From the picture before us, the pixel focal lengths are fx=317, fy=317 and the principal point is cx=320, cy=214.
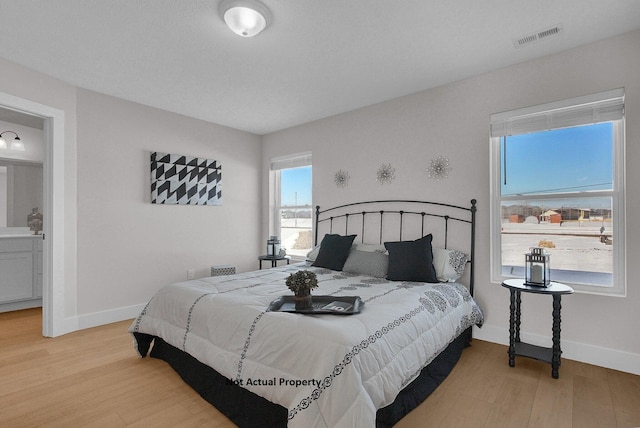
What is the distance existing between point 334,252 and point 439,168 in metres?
1.39

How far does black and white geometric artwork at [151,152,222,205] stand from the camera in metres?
3.86

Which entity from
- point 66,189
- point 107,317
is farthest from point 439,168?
point 107,317

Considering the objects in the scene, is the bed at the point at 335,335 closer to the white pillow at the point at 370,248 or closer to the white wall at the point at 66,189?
the white pillow at the point at 370,248

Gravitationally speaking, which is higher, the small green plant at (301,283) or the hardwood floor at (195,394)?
the small green plant at (301,283)

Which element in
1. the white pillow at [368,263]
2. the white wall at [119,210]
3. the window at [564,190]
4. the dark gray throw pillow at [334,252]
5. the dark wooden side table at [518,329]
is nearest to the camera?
the dark wooden side table at [518,329]

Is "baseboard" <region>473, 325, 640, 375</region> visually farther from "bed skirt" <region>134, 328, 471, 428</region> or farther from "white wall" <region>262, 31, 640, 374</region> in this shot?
A: "bed skirt" <region>134, 328, 471, 428</region>

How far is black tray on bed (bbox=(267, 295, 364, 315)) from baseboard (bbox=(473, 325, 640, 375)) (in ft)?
5.73

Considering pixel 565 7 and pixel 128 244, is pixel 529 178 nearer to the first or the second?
pixel 565 7

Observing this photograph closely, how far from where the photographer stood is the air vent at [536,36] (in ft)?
7.52

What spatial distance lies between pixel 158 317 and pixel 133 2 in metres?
2.16

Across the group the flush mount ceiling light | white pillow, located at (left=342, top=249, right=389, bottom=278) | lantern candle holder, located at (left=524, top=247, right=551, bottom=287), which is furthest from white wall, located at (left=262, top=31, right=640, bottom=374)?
the flush mount ceiling light

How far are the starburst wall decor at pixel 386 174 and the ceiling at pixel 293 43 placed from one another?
2.57 ft

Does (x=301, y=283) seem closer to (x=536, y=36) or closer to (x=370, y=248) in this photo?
(x=370, y=248)

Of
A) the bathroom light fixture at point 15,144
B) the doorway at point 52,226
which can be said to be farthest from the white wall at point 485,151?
the bathroom light fixture at point 15,144
